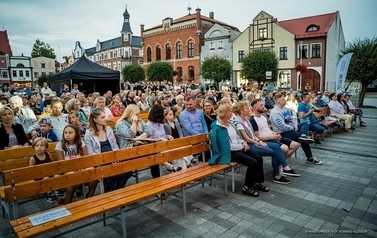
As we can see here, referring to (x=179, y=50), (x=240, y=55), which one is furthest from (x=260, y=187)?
(x=179, y=50)

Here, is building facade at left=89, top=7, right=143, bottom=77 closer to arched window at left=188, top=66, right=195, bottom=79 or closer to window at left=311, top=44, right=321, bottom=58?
arched window at left=188, top=66, right=195, bottom=79

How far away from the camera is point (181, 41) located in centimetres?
4828

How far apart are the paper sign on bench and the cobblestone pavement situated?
0.21 meters

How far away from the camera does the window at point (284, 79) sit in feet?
123

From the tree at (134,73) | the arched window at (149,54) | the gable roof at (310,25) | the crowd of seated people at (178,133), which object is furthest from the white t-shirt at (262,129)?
the arched window at (149,54)

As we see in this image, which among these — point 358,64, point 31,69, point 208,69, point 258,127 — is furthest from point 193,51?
point 31,69

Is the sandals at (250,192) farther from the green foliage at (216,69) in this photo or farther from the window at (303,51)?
the window at (303,51)

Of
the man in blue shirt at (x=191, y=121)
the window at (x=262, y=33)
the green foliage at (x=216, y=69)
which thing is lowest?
the man in blue shirt at (x=191, y=121)

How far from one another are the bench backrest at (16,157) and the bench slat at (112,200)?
1.50 m

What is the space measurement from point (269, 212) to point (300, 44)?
120 feet

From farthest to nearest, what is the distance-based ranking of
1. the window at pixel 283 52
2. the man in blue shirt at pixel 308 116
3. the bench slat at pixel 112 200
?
the window at pixel 283 52 → the man in blue shirt at pixel 308 116 → the bench slat at pixel 112 200

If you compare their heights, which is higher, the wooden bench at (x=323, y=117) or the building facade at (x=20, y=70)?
the building facade at (x=20, y=70)

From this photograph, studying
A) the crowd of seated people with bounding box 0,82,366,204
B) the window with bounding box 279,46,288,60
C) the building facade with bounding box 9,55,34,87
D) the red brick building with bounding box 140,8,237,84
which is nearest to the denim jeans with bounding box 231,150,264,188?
the crowd of seated people with bounding box 0,82,366,204

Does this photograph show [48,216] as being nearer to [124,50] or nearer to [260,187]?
[260,187]
